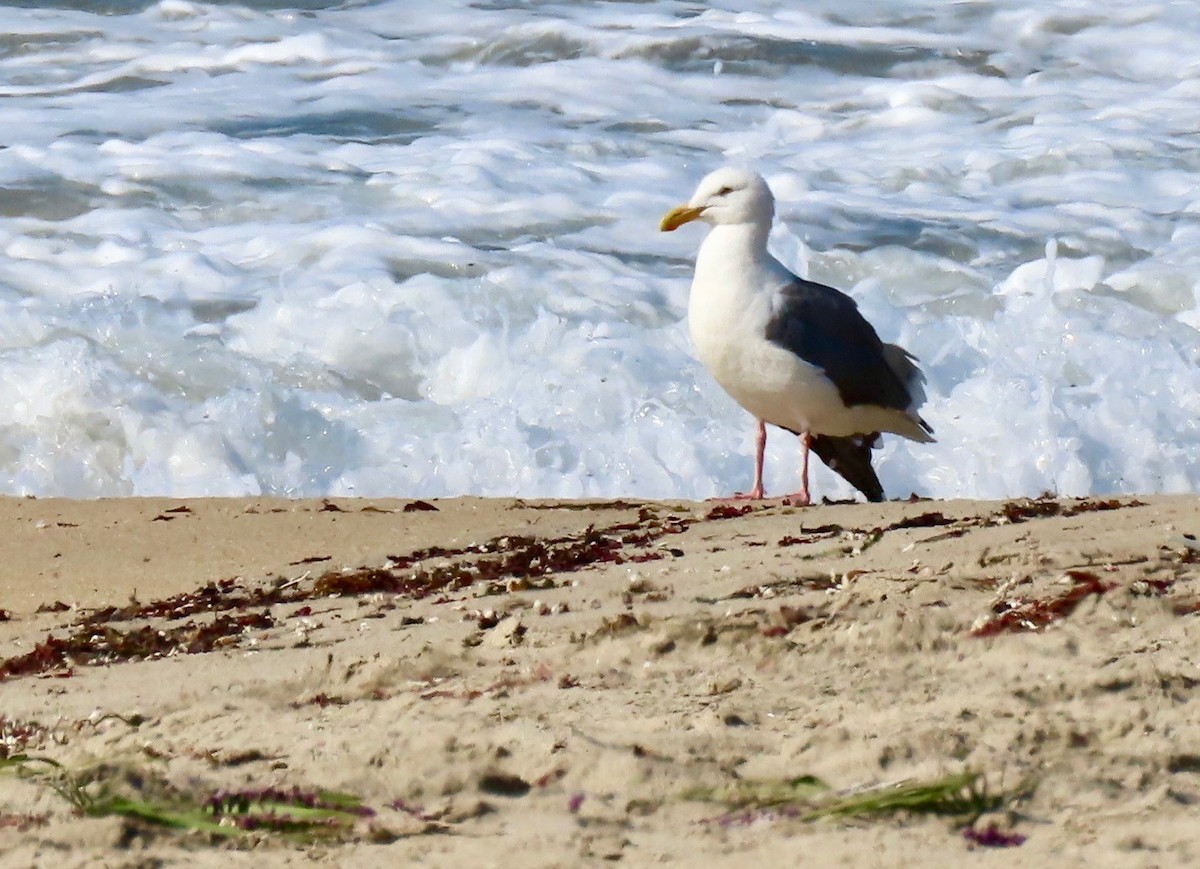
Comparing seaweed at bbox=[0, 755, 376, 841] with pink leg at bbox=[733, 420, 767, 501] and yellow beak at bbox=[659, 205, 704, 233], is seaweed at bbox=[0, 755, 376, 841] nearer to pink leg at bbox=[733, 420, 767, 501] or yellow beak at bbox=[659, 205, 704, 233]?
pink leg at bbox=[733, 420, 767, 501]

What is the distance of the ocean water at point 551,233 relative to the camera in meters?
7.23

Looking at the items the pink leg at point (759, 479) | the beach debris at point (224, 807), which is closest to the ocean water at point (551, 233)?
the pink leg at point (759, 479)

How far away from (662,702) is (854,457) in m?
3.80

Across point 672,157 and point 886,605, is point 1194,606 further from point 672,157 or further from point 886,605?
point 672,157

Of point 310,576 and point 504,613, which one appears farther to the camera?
point 310,576

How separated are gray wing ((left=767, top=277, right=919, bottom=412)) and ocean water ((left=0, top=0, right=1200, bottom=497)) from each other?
3.25 ft

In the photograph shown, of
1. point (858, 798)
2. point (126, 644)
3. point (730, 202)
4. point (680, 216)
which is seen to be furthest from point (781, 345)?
point (858, 798)

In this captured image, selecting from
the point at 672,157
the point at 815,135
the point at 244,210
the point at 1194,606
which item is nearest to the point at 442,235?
the point at 244,210

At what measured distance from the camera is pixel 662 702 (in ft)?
9.50

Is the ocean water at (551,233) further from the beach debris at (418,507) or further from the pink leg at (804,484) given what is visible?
the beach debris at (418,507)

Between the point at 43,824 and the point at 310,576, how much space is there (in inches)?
90.5

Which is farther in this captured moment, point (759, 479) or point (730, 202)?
point (730, 202)

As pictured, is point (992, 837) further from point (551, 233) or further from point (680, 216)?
point (551, 233)

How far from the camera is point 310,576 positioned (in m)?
4.75
